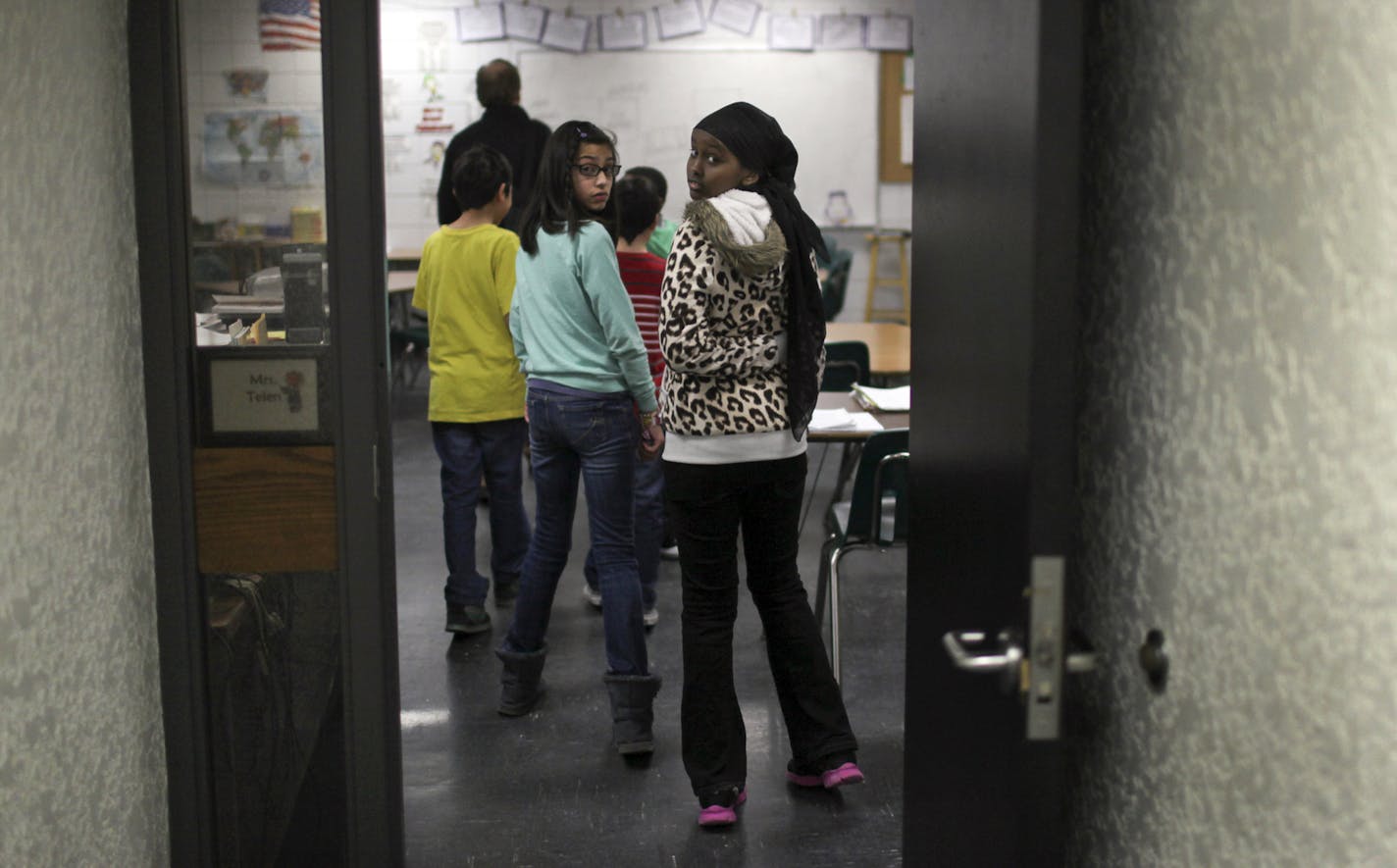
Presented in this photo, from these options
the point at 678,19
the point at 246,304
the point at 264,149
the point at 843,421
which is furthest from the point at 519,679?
the point at 678,19

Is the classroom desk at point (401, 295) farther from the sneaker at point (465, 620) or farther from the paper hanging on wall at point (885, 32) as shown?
the sneaker at point (465, 620)

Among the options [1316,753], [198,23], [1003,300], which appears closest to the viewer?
[1316,753]

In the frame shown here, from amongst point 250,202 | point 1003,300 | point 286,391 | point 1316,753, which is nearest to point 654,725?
point 286,391

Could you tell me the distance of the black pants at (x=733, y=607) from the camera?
2.65 meters

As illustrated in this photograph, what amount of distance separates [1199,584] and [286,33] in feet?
4.72

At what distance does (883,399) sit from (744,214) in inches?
61.5

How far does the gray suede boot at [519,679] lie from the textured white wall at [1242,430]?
201 cm

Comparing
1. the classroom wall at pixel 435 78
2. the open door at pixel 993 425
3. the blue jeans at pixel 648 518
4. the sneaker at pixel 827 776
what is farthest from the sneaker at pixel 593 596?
the classroom wall at pixel 435 78

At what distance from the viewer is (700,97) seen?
9.05 metres

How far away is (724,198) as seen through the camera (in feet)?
8.43

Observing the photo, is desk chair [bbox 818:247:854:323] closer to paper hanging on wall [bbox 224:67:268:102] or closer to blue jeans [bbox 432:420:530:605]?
blue jeans [bbox 432:420:530:605]

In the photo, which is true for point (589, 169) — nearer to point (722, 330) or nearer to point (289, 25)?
point (722, 330)

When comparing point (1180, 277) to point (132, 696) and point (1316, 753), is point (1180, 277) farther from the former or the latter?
point (132, 696)

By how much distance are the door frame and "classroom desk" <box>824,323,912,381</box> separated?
2.33 metres
